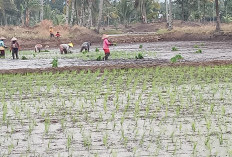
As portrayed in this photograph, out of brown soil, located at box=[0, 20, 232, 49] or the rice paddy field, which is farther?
brown soil, located at box=[0, 20, 232, 49]

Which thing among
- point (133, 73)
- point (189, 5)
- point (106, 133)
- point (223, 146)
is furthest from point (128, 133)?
point (189, 5)

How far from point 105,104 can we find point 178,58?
9.11 metres

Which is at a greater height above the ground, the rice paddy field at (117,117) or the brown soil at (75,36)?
the brown soil at (75,36)

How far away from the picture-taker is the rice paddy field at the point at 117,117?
4609 mm

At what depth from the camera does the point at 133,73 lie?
1150cm

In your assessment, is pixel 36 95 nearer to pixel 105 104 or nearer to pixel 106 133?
pixel 105 104

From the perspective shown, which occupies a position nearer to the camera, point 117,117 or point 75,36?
point 117,117

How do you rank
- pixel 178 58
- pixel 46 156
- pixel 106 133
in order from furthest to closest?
pixel 178 58
pixel 106 133
pixel 46 156

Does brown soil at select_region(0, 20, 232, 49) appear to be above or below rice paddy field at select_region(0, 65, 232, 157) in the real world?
above

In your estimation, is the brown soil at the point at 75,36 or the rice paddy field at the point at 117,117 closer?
the rice paddy field at the point at 117,117

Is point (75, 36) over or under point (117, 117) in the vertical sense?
over

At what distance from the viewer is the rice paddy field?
461 centimetres

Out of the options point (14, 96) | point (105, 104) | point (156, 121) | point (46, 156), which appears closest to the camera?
point (46, 156)

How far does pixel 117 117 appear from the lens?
6.05m
